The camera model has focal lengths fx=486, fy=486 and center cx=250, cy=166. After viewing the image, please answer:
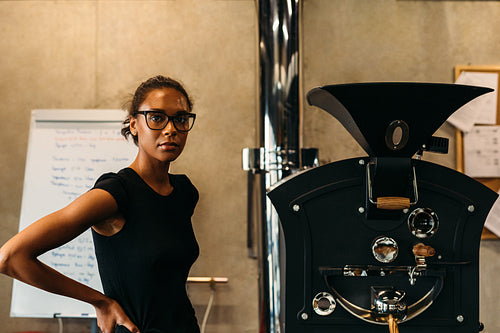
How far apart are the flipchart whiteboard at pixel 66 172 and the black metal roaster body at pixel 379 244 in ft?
4.83

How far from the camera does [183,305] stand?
1297 mm

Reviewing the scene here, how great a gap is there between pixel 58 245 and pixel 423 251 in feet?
2.83

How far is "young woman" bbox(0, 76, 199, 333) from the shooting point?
1155 mm

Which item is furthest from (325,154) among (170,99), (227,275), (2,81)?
(2,81)

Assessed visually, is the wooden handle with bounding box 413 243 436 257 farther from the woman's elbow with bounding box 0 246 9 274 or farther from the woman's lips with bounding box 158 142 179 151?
the woman's elbow with bounding box 0 246 9 274

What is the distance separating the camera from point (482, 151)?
103 inches

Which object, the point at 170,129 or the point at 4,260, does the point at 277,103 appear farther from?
the point at 4,260

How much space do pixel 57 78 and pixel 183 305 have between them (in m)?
1.79

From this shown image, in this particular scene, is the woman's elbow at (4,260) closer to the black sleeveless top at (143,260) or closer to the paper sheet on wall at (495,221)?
the black sleeveless top at (143,260)

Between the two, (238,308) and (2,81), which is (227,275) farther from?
(2,81)

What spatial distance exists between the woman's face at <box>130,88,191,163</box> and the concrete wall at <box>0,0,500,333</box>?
125cm

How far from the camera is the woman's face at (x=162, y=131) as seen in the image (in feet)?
4.32

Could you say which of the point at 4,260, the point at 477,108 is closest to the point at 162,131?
the point at 4,260

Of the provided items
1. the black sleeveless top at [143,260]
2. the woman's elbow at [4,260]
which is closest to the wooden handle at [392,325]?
the black sleeveless top at [143,260]
